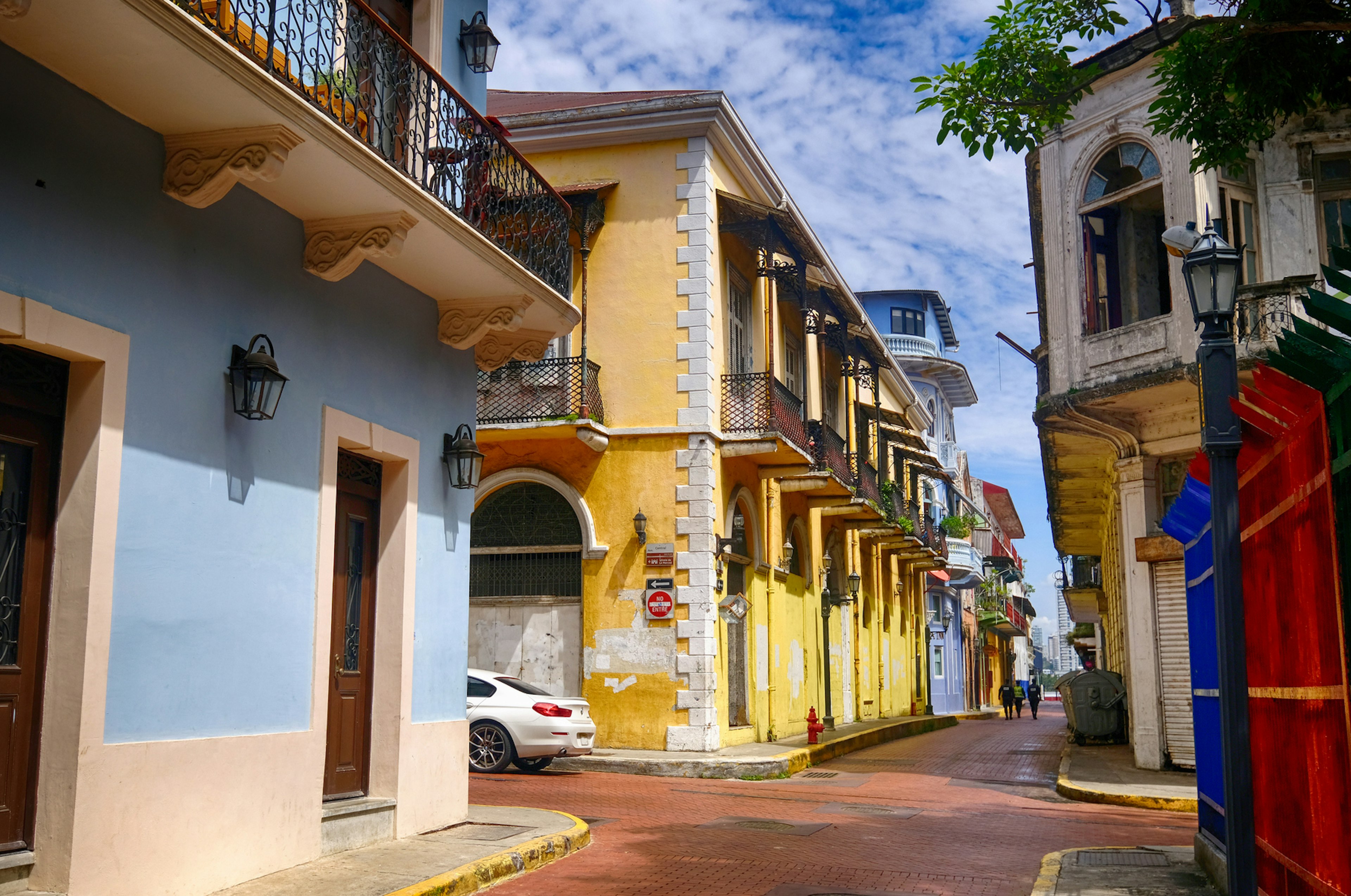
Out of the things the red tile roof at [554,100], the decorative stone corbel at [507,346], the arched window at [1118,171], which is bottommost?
the decorative stone corbel at [507,346]

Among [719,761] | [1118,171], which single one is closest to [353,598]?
[719,761]

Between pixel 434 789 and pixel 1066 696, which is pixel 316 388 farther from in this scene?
pixel 1066 696

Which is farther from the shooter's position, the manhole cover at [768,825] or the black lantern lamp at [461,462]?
the manhole cover at [768,825]

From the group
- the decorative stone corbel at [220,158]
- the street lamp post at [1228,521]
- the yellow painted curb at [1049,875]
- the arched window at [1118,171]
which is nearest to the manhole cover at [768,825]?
the yellow painted curb at [1049,875]

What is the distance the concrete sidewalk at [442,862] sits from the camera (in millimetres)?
7043

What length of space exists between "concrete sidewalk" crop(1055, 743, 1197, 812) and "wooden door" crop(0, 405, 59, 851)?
36.0 ft

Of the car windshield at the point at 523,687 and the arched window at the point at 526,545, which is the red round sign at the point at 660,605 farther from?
the car windshield at the point at 523,687

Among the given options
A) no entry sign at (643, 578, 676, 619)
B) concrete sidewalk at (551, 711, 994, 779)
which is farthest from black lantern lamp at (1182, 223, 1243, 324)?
no entry sign at (643, 578, 676, 619)

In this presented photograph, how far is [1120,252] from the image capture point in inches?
645

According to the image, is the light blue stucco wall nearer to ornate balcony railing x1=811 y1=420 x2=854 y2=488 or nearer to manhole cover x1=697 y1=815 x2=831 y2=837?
manhole cover x1=697 y1=815 x2=831 y2=837

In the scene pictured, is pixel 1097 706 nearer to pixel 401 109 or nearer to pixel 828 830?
pixel 828 830

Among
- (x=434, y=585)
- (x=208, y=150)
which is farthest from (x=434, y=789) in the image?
(x=208, y=150)

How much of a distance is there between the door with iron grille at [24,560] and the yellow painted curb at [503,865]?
2.04 metres

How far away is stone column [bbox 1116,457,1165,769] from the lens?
619 inches
